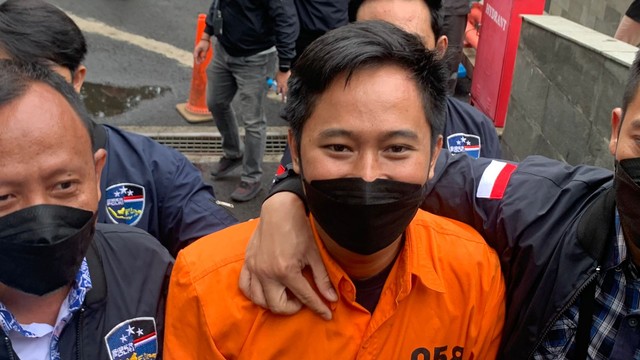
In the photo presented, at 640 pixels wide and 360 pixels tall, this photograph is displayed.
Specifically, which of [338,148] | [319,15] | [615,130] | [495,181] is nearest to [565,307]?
[495,181]

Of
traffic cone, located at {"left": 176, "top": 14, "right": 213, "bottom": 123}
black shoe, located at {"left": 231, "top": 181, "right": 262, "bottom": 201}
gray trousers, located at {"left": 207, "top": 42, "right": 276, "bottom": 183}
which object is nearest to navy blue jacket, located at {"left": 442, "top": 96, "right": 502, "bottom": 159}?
gray trousers, located at {"left": 207, "top": 42, "right": 276, "bottom": 183}

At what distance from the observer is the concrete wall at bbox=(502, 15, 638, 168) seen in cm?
423

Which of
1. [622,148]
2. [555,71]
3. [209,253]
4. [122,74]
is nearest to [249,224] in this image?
[209,253]

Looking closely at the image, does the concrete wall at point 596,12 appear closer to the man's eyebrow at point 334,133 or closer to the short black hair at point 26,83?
the man's eyebrow at point 334,133

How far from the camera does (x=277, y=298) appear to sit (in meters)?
1.77

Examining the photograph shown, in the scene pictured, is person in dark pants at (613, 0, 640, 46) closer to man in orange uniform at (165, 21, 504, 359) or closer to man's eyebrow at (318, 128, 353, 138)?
man in orange uniform at (165, 21, 504, 359)

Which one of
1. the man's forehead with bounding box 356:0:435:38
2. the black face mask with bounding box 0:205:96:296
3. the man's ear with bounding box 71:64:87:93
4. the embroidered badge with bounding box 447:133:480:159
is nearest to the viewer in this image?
the black face mask with bounding box 0:205:96:296

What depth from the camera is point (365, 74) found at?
5.80 ft

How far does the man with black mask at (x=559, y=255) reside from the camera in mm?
1794

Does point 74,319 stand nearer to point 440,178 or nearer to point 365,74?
point 365,74

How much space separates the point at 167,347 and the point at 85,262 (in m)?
0.33

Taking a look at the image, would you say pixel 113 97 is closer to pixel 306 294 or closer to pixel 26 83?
pixel 26 83

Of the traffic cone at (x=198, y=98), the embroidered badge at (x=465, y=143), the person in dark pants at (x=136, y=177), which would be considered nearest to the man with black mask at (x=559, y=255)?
the person in dark pants at (x=136, y=177)

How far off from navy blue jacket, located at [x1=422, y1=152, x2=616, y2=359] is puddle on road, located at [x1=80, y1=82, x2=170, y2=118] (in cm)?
562
